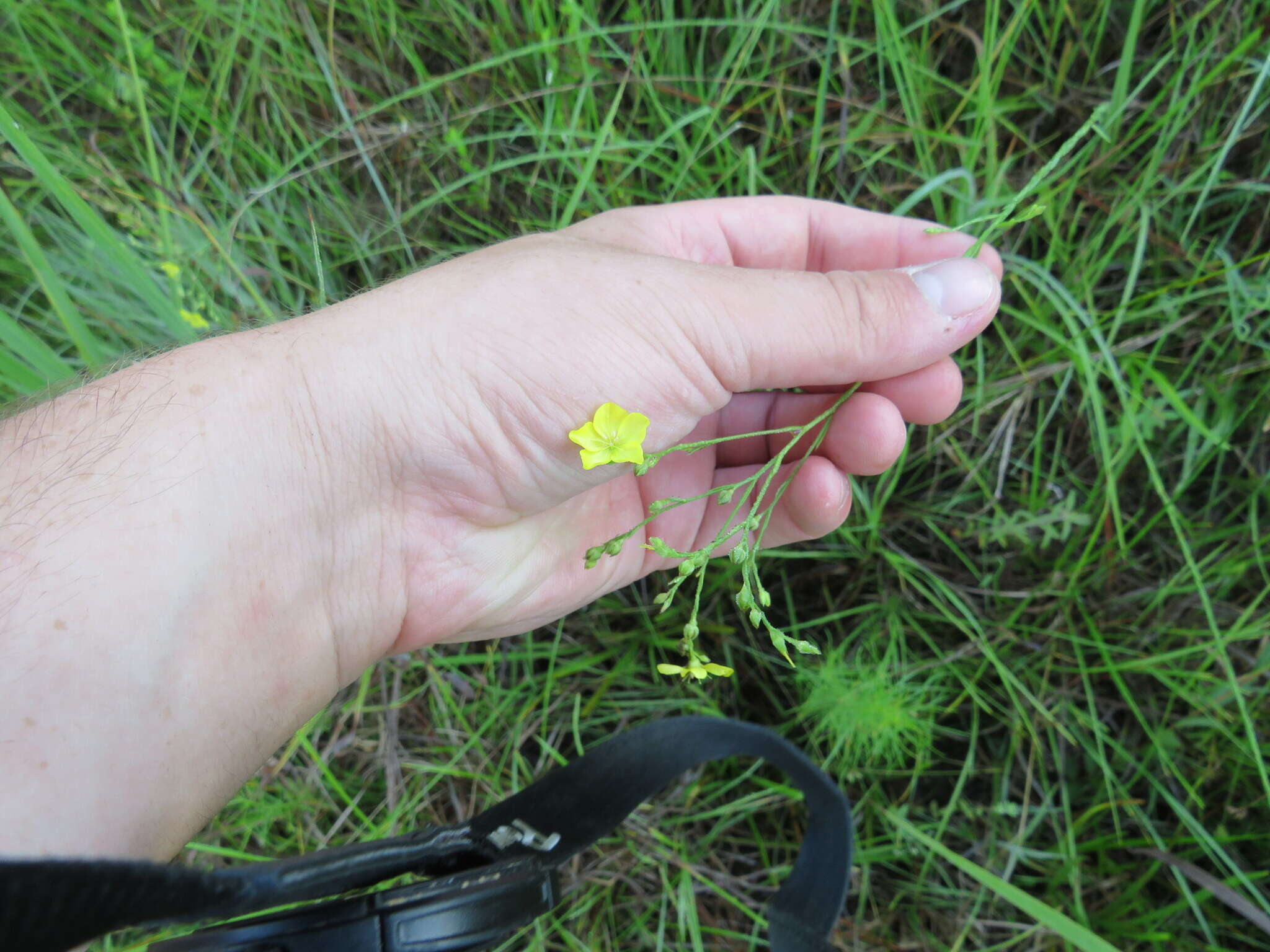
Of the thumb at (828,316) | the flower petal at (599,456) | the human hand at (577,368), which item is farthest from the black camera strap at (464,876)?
the thumb at (828,316)

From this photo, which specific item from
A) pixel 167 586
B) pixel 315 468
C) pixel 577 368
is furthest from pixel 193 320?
pixel 577 368

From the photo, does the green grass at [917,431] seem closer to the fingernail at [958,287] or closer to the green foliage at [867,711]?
the green foliage at [867,711]

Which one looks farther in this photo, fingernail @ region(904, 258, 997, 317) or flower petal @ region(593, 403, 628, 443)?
fingernail @ region(904, 258, 997, 317)

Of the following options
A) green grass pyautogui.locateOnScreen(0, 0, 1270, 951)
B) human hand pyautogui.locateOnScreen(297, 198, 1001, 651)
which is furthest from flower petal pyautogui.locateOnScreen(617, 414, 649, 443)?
green grass pyautogui.locateOnScreen(0, 0, 1270, 951)

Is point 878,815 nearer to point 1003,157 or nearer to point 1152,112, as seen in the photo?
point 1003,157

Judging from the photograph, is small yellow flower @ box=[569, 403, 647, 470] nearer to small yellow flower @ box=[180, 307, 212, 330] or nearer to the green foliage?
the green foliage

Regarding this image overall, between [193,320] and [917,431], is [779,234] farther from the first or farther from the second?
[193,320]
